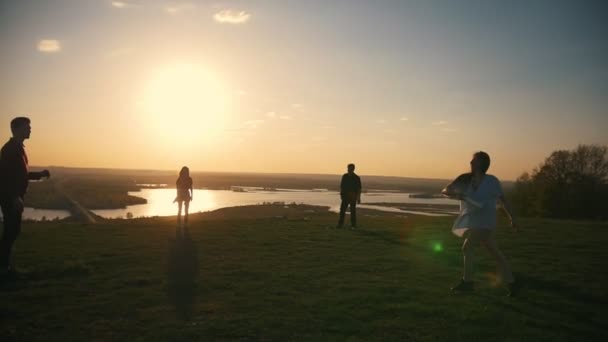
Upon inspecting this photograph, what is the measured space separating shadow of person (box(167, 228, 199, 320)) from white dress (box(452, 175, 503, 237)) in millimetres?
5771

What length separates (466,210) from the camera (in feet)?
26.2

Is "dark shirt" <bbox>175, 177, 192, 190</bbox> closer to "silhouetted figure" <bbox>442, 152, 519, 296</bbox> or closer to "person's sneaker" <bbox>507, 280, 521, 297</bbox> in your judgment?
"silhouetted figure" <bbox>442, 152, 519, 296</bbox>

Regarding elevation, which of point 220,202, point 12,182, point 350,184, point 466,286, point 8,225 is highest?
point 350,184

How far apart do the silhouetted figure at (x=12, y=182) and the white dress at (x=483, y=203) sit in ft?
31.2

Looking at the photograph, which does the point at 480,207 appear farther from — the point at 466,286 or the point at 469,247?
the point at 466,286

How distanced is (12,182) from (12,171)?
0.24 meters

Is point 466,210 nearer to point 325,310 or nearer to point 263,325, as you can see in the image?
point 325,310

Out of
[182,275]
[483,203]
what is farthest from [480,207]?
[182,275]

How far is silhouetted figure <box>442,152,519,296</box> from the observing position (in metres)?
7.71

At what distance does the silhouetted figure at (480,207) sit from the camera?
304 inches

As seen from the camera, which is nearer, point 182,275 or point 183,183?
point 182,275

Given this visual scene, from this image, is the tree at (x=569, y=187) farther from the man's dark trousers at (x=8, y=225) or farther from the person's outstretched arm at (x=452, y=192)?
Result: the man's dark trousers at (x=8, y=225)

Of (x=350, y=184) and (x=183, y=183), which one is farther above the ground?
(x=350, y=184)

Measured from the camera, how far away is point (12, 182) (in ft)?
27.1
